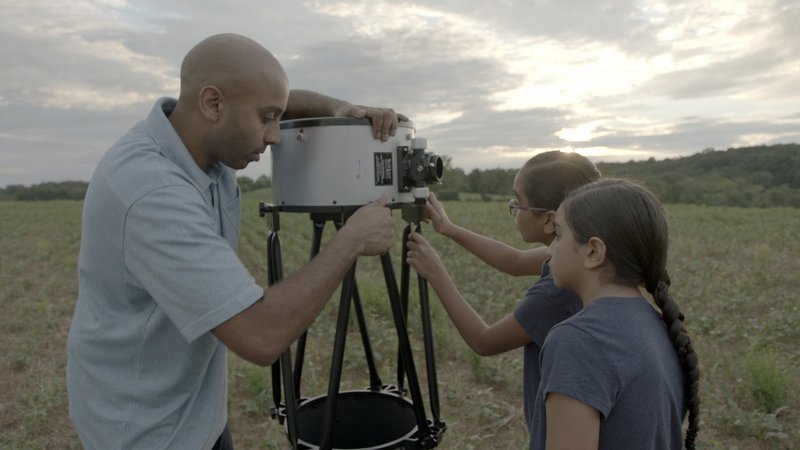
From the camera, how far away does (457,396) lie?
4406 mm

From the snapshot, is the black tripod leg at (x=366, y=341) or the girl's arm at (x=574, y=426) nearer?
the girl's arm at (x=574, y=426)

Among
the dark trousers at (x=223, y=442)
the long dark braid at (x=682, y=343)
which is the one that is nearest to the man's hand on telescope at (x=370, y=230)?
the long dark braid at (x=682, y=343)

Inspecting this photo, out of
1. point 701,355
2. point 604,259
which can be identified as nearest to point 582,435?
point 604,259

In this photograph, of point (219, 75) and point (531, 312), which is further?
point (531, 312)

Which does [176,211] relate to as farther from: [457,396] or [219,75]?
[457,396]

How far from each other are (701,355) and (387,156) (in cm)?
433

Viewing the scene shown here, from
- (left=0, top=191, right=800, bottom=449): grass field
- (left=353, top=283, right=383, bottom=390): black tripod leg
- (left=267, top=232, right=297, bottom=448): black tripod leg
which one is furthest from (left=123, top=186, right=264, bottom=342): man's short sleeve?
(left=0, top=191, right=800, bottom=449): grass field

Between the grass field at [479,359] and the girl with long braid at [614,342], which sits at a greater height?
the girl with long braid at [614,342]

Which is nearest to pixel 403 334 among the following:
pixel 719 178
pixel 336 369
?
pixel 336 369

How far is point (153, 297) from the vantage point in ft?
5.20

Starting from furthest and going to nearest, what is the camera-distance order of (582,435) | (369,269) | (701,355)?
(369,269)
(701,355)
(582,435)

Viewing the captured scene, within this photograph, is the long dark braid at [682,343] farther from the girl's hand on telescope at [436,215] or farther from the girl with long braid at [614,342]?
the girl's hand on telescope at [436,215]

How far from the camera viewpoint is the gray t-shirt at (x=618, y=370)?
1.34m

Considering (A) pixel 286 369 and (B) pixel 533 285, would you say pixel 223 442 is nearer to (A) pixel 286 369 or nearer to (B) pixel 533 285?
(A) pixel 286 369
